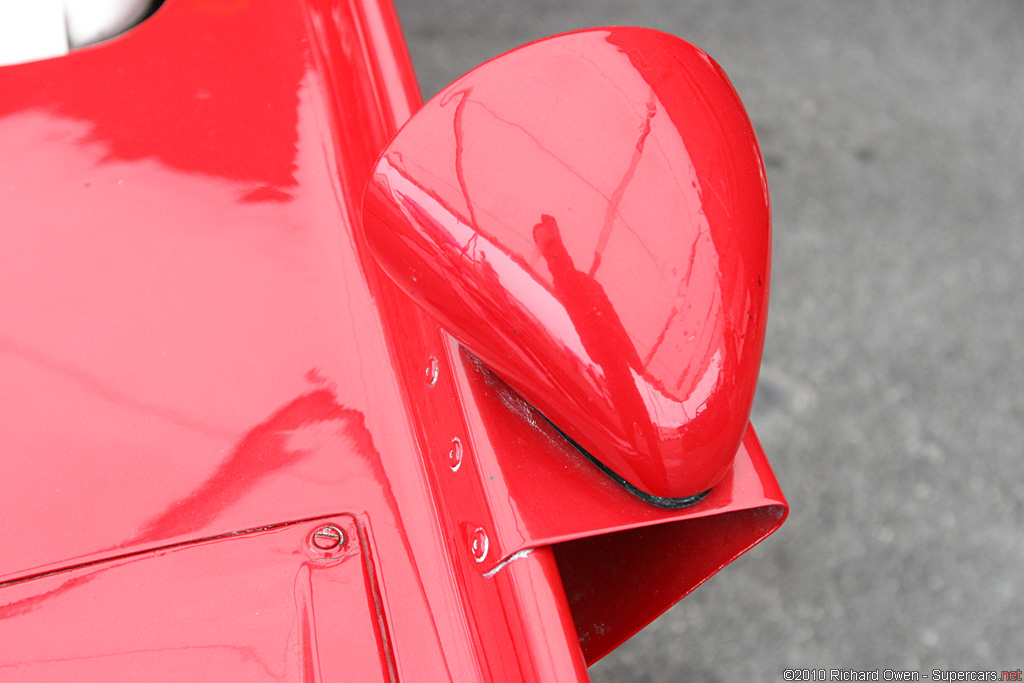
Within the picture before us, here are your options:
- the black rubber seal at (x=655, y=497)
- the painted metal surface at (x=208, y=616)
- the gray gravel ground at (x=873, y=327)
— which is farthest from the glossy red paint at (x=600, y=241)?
the gray gravel ground at (x=873, y=327)

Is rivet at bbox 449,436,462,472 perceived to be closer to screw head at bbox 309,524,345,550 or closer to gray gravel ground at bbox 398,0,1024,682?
screw head at bbox 309,524,345,550

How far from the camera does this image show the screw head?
30.6 inches

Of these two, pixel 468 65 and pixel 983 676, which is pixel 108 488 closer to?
pixel 983 676

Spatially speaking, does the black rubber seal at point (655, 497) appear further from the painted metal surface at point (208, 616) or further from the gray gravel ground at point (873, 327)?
the gray gravel ground at point (873, 327)

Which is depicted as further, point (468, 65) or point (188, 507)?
point (468, 65)

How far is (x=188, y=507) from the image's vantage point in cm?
79

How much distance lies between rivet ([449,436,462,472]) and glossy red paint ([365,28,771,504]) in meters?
0.08

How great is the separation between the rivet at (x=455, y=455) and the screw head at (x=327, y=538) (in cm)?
12

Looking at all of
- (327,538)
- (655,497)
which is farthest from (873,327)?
(327,538)

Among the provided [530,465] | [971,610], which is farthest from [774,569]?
[530,465]

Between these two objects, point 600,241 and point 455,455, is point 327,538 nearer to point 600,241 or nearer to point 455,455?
point 455,455

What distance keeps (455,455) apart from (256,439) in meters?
0.21

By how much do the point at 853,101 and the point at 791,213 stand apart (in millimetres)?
587

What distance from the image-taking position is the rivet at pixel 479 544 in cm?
74
